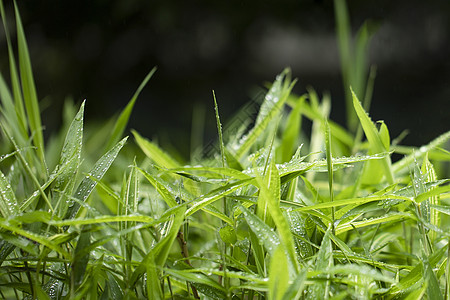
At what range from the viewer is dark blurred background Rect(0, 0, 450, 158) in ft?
7.93

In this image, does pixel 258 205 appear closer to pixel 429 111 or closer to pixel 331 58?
pixel 429 111

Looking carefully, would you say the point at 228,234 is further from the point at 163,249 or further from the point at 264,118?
the point at 264,118

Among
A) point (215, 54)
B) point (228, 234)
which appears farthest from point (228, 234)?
point (215, 54)

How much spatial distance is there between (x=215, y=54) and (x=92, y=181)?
265 cm

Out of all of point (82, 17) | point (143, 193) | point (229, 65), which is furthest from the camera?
point (229, 65)

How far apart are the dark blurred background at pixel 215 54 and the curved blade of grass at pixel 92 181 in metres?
1.97

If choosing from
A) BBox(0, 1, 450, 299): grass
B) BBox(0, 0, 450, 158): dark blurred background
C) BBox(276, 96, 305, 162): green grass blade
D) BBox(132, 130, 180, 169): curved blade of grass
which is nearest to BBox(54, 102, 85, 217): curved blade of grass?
BBox(0, 1, 450, 299): grass

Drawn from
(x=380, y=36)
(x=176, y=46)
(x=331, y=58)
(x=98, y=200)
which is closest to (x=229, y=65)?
(x=176, y=46)

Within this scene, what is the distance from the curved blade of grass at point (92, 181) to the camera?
0.29m

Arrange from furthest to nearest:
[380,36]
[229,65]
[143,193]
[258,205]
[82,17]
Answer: [229,65]
[380,36]
[82,17]
[143,193]
[258,205]

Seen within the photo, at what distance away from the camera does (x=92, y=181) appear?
30 centimetres

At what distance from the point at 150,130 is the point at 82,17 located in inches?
24.9

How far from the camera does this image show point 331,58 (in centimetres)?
308

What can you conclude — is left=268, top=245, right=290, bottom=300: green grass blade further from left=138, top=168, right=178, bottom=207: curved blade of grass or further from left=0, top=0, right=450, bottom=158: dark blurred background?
left=0, top=0, right=450, bottom=158: dark blurred background
